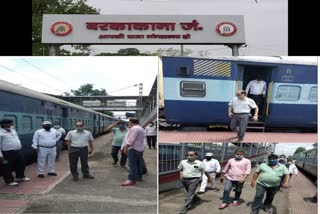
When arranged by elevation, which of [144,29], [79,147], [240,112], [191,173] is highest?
[144,29]

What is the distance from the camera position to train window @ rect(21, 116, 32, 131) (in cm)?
381

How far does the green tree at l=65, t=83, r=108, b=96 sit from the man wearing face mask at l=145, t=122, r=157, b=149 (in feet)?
1.65

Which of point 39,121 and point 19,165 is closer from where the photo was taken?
point 19,165

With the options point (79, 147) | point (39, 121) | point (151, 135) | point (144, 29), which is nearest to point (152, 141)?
point (151, 135)

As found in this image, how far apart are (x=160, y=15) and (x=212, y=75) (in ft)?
23.9

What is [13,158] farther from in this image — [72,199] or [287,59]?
[287,59]

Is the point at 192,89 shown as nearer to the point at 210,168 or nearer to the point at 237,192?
the point at 210,168

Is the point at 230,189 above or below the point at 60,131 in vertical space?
below

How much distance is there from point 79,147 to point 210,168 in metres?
1.20

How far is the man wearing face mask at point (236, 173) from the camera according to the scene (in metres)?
3.87

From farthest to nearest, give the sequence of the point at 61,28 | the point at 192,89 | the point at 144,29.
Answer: the point at 61,28, the point at 144,29, the point at 192,89

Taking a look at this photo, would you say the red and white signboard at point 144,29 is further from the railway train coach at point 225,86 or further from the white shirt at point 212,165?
the white shirt at point 212,165

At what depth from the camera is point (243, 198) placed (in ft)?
12.7

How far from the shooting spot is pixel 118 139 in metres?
3.96
